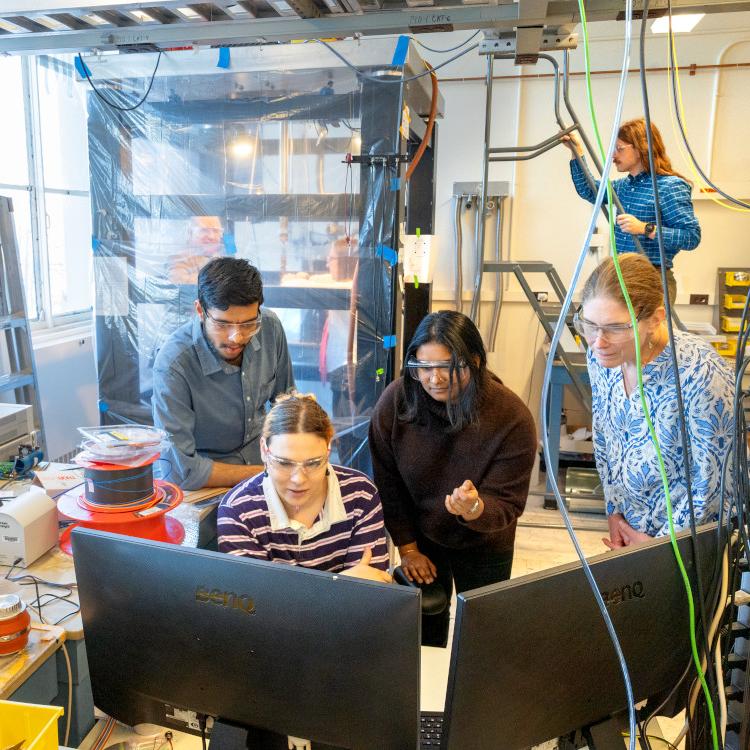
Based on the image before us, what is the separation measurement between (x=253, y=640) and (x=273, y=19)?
111 centimetres

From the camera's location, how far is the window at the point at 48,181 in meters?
3.61

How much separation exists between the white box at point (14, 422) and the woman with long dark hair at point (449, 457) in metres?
1.22

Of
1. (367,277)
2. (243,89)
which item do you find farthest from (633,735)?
(243,89)

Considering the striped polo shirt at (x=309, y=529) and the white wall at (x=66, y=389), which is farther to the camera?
the white wall at (x=66, y=389)

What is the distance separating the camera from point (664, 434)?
1.44 metres

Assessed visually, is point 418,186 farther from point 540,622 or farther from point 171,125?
point 540,622

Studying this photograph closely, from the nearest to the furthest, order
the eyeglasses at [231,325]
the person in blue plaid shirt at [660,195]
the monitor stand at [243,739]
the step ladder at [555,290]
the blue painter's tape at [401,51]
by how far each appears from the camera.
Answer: the monitor stand at [243,739] < the eyeglasses at [231,325] < the blue painter's tape at [401,51] < the person in blue plaid shirt at [660,195] < the step ladder at [555,290]

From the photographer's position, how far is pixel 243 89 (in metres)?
2.88

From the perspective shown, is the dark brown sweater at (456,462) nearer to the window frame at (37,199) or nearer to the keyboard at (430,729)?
the keyboard at (430,729)

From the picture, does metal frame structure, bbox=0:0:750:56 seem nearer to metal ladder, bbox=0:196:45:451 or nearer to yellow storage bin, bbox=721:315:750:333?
metal ladder, bbox=0:196:45:451

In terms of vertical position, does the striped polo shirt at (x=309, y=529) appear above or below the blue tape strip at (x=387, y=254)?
below

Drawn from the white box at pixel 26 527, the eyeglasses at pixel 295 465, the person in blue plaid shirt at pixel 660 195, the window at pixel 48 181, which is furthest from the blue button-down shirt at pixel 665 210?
the window at pixel 48 181

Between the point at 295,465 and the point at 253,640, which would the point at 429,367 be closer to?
the point at 295,465

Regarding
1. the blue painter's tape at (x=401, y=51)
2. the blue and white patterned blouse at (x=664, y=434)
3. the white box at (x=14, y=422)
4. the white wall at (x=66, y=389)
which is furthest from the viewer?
the white wall at (x=66, y=389)
